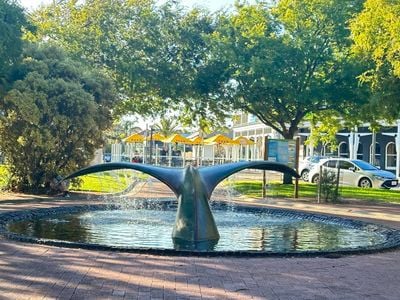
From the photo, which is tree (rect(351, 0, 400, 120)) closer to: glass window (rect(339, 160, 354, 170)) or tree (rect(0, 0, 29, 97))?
glass window (rect(339, 160, 354, 170))

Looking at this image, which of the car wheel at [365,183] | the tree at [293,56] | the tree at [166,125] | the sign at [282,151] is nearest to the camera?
the sign at [282,151]

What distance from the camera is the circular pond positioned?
991 cm

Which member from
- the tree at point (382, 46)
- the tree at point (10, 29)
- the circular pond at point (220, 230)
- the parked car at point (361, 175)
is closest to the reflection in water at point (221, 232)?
the circular pond at point (220, 230)

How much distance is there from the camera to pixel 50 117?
1923cm

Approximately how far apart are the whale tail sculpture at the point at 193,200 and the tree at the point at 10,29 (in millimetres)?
6843

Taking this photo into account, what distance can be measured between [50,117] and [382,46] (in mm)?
11084

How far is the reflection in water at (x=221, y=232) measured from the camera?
10398 mm

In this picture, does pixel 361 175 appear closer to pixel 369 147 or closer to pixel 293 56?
pixel 293 56

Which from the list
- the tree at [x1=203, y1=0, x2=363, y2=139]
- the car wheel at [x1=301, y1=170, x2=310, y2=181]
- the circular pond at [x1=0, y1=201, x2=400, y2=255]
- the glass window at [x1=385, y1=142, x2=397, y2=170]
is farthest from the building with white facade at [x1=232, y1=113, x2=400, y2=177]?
the circular pond at [x1=0, y1=201, x2=400, y2=255]

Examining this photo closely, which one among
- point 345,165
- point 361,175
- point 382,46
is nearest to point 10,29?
point 382,46

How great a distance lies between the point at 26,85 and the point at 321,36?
12.5 metres

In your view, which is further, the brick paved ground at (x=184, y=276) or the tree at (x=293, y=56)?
the tree at (x=293, y=56)

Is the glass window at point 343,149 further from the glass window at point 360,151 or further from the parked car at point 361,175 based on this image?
the parked car at point 361,175

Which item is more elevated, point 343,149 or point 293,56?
point 293,56
